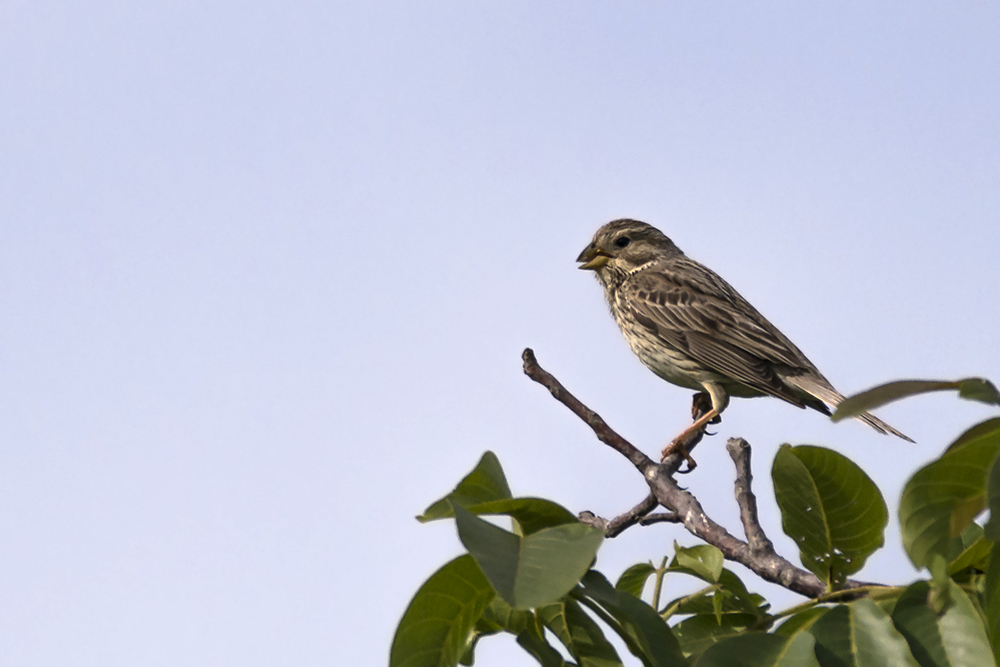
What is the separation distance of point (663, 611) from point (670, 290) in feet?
25.5

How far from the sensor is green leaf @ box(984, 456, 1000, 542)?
1475 mm

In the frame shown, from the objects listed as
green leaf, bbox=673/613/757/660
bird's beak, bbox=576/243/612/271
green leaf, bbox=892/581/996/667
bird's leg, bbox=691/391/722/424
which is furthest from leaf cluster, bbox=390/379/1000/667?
bird's beak, bbox=576/243/612/271

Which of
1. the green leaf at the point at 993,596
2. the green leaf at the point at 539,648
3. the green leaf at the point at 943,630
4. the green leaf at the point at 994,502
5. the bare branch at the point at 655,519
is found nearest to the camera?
the green leaf at the point at 994,502

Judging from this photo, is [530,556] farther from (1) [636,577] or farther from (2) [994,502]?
(1) [636,577]

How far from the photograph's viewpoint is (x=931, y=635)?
1750 millimetres

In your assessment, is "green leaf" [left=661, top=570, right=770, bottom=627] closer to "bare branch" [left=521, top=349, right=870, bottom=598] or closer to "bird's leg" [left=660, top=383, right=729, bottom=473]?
"bare branch" [left=521, top=349, right=870, bottom=598]

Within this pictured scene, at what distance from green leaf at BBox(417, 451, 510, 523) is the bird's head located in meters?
8.90

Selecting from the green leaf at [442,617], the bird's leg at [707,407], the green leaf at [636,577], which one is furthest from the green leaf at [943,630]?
the bird's leg at [707,407]

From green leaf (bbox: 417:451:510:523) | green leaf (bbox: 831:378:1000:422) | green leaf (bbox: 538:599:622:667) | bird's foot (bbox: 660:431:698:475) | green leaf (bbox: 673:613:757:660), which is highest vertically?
bird's foot (bbox: 660:431:698:475)

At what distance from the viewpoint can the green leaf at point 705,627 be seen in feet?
7.68

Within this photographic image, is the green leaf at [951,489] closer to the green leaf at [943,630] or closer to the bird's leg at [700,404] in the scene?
the green leaf at [943,630]

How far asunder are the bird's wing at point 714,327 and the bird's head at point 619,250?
1.19ft

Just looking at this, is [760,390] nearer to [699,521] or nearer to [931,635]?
[699,521]

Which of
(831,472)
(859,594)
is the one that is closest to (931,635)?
(859,594)
